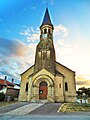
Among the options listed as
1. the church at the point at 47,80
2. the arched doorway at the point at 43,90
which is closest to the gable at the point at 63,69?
the church at the point at 47,80

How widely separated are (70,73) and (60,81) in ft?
11.1

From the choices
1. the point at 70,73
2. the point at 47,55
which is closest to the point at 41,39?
the point at 47,55

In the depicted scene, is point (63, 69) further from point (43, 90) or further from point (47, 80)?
point (43, 90)

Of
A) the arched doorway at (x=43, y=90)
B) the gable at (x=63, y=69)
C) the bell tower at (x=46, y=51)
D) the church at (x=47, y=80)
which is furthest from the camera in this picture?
the gable at (x=63, y=69)

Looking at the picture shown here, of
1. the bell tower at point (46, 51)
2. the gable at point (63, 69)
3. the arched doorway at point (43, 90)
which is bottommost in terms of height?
the arched doorway at point (43, 90)

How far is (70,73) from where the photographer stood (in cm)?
2712

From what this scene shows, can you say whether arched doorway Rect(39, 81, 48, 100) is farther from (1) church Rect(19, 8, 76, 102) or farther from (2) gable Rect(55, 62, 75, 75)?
(2) gable Rect(55, 62, 75, 75)

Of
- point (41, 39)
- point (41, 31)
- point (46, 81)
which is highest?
point (41, 31)

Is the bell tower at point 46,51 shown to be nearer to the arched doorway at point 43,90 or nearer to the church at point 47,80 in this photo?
the church at point 47,80

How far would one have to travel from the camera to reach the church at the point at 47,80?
24172 mm

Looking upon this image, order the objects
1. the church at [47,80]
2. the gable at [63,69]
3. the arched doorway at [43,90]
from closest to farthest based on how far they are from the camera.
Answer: the church at [47,80] → the arched doorway at [43,90] → the gable at [63,69]

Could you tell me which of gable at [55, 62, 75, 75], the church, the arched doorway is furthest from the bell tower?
the arched doorway

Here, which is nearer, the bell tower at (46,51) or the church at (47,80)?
the church at (47,80)

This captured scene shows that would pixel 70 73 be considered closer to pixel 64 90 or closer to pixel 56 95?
pixel 64 90
